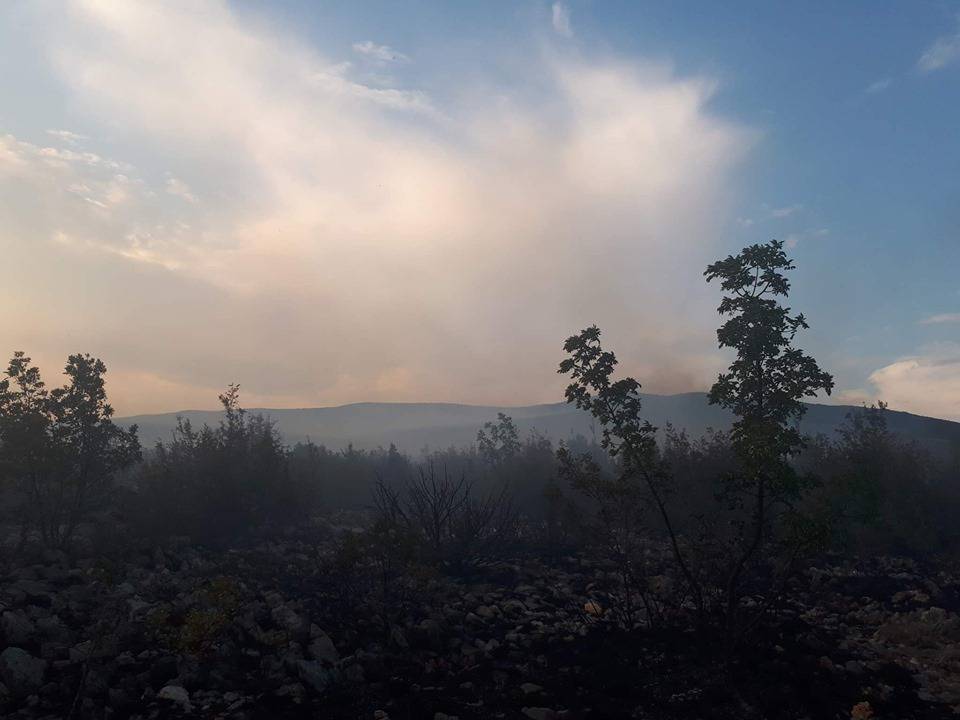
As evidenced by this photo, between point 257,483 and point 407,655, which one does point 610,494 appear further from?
point 257,483

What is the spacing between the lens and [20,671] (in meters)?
8.41

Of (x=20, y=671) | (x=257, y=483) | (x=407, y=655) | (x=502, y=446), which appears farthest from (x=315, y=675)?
(x=502, y=446)

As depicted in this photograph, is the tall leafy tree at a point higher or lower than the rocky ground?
higher

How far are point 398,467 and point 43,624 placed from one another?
1072 inches

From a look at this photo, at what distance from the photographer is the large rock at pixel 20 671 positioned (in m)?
Answer: 8.25

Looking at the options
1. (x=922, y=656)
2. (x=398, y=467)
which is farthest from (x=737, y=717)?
(x=398, y=467)

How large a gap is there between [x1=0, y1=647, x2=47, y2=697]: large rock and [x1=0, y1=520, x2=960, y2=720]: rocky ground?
24 millimetres

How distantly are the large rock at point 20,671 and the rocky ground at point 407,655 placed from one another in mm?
24

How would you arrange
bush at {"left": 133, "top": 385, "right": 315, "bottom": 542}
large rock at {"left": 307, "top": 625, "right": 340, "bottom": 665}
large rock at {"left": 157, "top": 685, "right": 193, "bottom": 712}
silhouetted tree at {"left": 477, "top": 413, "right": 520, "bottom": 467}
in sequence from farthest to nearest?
silhouetted tree at {"left": 477, "top": 413, "right": 520, "bottom": 467}
bush at {"left": 133, "top": 385, "right": 315, "bottom": 542}
large rock at {"left": 307, "top": 625, "right": 340, "bottom": 665}
large rock at {"left": 157, "top": 685, "right": 193, "bottom": 712}

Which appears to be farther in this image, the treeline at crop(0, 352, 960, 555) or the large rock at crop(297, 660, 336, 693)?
the treeline at crop(0, 352, 960, 555)

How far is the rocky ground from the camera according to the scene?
8.29 metres

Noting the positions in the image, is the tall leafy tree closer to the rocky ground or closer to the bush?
the rocky ground

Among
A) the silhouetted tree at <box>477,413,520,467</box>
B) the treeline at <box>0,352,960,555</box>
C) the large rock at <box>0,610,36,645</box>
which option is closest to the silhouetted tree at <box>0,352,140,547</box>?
the treeline at <box>0,352,960,555</box>

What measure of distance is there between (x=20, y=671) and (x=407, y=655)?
544 cm
